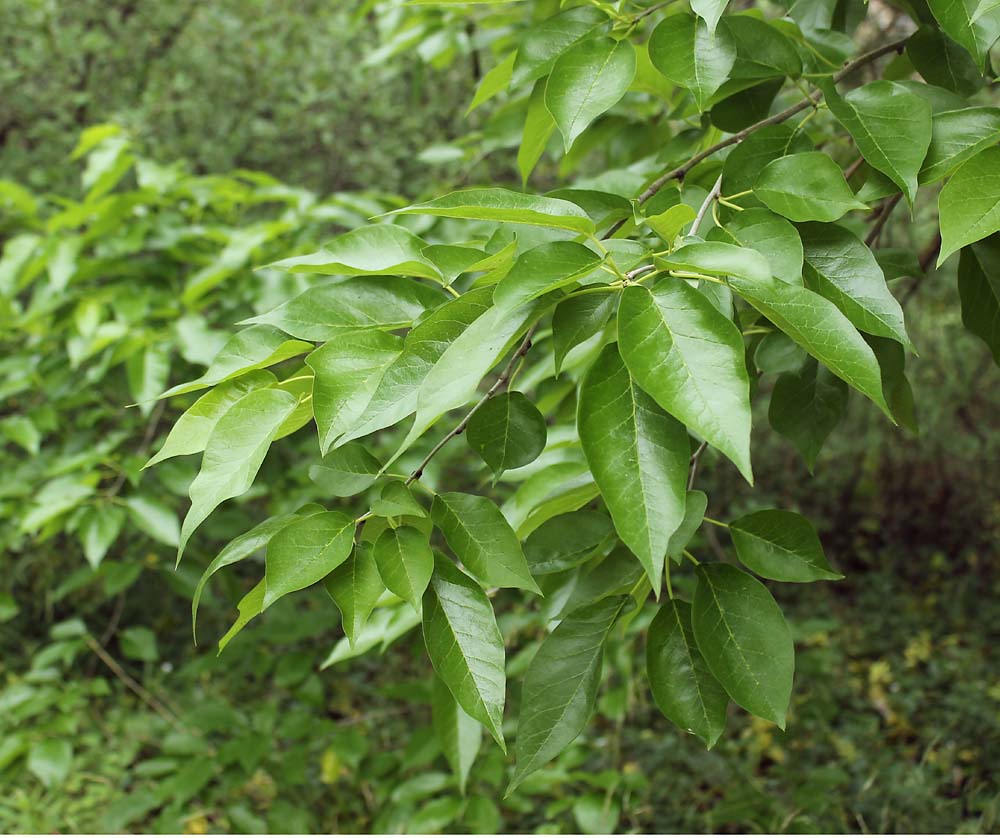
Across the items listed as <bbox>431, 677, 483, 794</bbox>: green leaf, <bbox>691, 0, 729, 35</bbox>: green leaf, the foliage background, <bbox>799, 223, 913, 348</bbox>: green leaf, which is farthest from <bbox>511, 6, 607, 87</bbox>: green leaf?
the foliage background

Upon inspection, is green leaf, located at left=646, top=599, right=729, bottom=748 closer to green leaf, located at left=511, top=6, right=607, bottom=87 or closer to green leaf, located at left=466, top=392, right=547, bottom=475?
green leaf, located at left=466, top=392, right=547, bottom=475

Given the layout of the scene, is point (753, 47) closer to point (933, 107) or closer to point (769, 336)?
point (933, 107)

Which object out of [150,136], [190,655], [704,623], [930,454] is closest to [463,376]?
[704,623]

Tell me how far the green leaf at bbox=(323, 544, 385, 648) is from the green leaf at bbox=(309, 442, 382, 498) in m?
0.04

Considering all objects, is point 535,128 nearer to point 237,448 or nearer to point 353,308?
point 353,308

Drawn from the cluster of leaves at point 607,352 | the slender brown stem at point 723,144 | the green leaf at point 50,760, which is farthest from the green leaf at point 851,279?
the green leaf at point 50,760

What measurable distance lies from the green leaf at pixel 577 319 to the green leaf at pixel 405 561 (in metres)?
0.15

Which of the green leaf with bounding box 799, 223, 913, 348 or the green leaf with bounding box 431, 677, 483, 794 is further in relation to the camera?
the green leaf with bounding box 431, 677, 483, 794

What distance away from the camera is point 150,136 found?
380 cm

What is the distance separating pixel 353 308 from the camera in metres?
0.69

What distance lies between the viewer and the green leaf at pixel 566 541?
2.48ft

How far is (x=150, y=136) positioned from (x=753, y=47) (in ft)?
11.5

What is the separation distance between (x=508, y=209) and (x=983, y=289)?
51cm

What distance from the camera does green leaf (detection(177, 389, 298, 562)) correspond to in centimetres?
59
